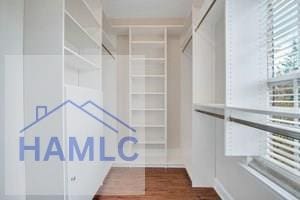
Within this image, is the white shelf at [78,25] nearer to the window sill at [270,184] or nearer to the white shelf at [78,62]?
the white shelf at [78,62]

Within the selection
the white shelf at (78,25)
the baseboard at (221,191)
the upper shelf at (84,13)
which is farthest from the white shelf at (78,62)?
the baseboard at (221,191)

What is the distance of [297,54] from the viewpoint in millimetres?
1707

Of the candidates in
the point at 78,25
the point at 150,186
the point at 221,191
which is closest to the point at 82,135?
the point at 78,25

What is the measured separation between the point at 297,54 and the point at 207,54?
1.87 meters

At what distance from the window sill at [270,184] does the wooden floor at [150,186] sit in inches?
47.0

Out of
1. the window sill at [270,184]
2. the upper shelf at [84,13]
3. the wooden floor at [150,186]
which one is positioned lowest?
the wooden floor at [150,186]

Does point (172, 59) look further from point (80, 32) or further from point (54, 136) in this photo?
point (54, 136)

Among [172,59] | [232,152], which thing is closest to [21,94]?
[232,152]

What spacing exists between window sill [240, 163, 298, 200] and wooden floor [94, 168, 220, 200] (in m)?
1.19

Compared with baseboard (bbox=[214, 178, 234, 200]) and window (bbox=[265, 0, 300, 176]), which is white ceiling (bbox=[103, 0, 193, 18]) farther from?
baseboard (bbox=[214, 178, 234, 200])

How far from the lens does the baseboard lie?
296 centimetres

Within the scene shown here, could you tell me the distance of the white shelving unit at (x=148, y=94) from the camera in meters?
4.73

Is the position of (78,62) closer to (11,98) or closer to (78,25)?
(78,25)

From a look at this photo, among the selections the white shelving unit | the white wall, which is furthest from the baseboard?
the white wall
